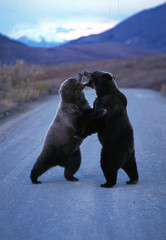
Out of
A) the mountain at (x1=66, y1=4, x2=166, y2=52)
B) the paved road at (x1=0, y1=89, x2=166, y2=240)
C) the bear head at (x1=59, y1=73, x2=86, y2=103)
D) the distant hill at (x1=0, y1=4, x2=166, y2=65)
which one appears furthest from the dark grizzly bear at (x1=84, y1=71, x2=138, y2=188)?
the mountain at (x1=66, y1=4, x2=166, y2=52)

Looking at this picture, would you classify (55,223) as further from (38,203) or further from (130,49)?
(130,49)

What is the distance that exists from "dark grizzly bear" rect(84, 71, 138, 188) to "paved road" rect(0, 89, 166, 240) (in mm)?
304

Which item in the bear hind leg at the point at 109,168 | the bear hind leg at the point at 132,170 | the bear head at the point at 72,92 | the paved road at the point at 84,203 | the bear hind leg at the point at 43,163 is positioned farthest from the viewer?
the bear head at the point at 72,92

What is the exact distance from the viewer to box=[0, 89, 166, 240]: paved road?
4.35m

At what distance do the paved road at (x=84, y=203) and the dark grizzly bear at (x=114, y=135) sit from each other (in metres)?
0.30

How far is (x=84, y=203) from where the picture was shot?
16.9 feet

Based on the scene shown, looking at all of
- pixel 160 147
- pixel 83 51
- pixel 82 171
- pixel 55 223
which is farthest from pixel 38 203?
pixel 83 51

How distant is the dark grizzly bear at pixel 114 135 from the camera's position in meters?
5.89

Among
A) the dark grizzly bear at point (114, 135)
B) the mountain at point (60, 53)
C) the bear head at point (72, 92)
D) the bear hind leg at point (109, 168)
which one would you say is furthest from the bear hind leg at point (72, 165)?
the mountain at point (60, 53)

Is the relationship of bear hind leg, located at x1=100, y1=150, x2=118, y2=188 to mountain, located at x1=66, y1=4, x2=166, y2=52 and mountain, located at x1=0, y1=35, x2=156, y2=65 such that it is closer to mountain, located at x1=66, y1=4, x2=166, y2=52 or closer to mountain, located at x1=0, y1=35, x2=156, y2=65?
mountain, located at x1=0, y1=35, x2=156, y2=65

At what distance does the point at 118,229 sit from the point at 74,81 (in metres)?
3.35

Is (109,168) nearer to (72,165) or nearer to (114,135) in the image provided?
(114,135)

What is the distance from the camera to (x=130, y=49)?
317 ft

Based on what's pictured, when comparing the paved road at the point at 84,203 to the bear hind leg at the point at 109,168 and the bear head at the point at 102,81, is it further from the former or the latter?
the bear head at the point at 102,81
